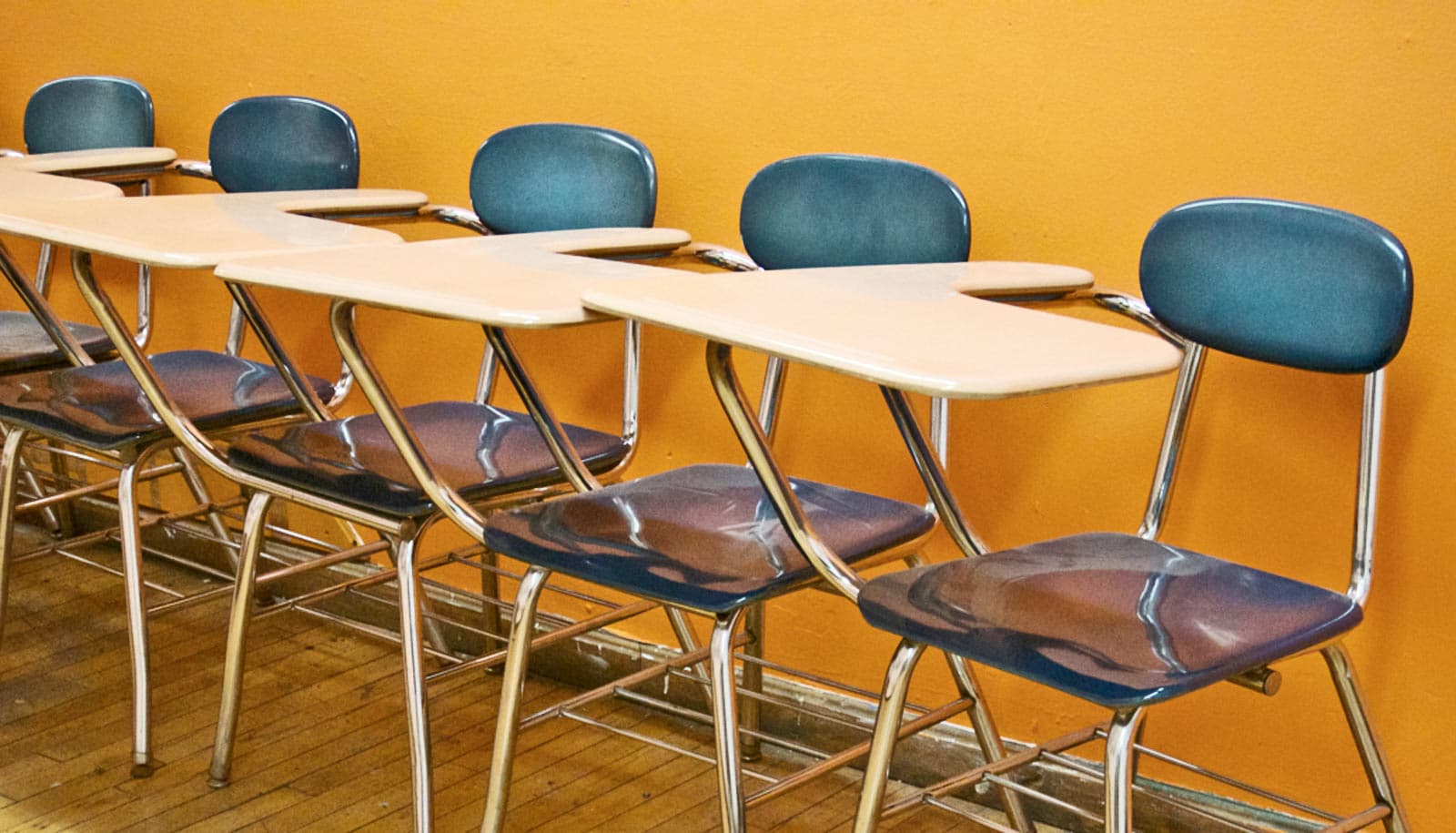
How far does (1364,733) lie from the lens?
1715 millimetres

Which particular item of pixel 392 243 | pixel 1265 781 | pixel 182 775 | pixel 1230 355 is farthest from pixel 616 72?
pixel 1265 781

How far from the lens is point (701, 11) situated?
2547 millimetres

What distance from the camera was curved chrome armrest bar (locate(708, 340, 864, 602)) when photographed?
1631 mm

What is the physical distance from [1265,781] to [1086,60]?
1.04 metres

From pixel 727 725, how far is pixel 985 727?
50 centimetres

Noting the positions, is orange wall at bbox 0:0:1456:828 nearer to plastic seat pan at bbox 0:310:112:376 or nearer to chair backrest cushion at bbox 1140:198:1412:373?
chair backrest cushion at bbox 1140:198:1412:373

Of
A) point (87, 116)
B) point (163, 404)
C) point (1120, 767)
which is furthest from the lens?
point (87, 116)

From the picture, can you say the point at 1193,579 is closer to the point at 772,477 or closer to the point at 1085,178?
the point at 772,477

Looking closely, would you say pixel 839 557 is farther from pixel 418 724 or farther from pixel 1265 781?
pixel 1265 781

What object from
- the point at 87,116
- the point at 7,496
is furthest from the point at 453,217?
the point at 87,116

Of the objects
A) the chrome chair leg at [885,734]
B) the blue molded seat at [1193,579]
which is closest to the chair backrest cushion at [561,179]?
the blue molded seat at [1193,579]

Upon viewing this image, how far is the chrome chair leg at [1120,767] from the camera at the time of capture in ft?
4.81

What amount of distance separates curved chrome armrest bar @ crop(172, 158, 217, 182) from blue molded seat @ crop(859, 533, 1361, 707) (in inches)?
72.4

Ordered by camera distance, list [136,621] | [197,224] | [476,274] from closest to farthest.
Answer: [476,274] → [197,224] → [136,621]
